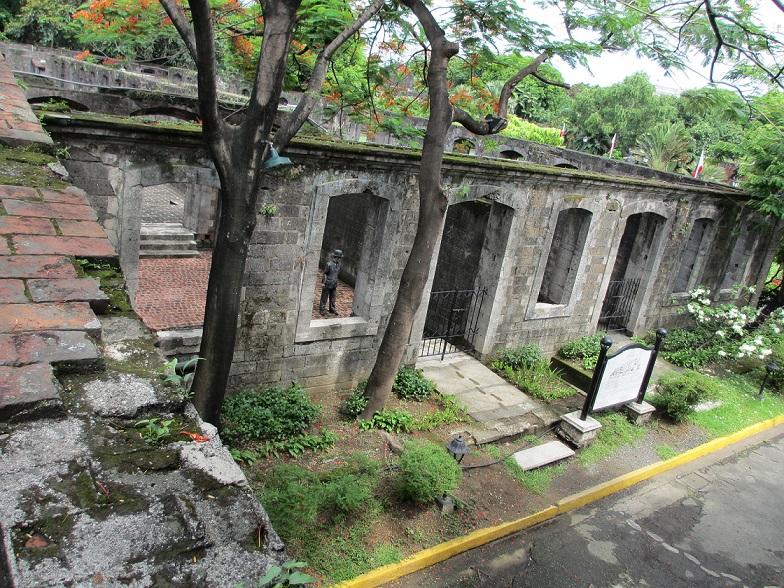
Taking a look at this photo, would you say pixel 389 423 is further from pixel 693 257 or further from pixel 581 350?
pixel 693 257

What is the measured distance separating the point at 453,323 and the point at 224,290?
6.09 metres

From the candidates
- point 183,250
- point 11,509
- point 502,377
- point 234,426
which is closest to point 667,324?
point 502,377

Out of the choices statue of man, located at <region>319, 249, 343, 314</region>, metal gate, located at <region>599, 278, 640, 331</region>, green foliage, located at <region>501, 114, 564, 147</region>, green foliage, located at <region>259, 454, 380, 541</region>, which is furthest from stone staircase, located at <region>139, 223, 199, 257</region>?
green foliage, located at <region>501, 114, 564, 147</region>

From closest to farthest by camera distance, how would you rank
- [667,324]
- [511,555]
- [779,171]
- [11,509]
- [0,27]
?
[11,509]
[511,555]
[779,171]
[667,324]
[0,27]

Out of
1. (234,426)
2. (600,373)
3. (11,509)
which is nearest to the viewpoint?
(11,509)

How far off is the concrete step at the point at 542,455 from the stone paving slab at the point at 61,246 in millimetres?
6708

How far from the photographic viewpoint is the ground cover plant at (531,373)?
1049 centimetres

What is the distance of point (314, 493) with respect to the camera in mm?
6238

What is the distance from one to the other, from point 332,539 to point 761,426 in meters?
8.71

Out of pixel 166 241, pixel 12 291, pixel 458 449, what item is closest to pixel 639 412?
pixel 458 449

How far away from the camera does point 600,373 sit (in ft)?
29.1

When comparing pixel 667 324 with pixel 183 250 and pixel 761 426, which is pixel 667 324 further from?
pixel 183 250

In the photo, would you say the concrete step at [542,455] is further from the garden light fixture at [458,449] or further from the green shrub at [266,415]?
the green shrub at [266,415]

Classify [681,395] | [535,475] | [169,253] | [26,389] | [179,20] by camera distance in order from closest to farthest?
[26,389] < [179,20] < [535,475] < [681,395] < [169,253]
